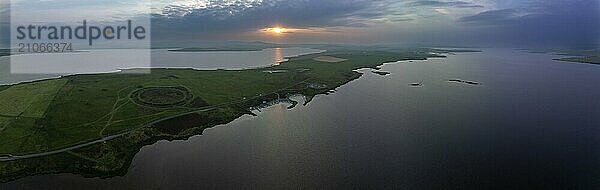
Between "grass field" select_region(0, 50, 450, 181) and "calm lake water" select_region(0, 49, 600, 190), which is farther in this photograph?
"grass field" select_region(0, 50, 450, 181)

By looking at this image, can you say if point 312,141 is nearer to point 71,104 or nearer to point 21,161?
point 21,161

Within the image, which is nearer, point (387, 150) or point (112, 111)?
point (387, 150)

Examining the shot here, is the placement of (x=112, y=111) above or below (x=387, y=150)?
above

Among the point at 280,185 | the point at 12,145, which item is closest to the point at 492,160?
the point at 280,185

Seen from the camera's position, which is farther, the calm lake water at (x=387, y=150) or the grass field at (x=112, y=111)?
the grass field at (x=112, y=111)
